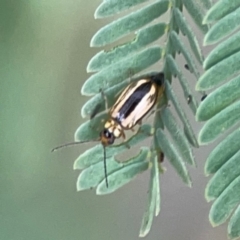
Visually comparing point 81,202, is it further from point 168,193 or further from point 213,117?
point 213,117

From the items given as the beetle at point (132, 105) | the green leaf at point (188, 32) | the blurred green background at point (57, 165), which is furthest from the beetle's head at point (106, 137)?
the blurred green background at point (57, 165)

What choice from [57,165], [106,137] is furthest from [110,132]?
[57,165]

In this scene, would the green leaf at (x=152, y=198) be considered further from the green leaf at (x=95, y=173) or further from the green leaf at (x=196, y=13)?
the green leaf at (x=196, y=13)

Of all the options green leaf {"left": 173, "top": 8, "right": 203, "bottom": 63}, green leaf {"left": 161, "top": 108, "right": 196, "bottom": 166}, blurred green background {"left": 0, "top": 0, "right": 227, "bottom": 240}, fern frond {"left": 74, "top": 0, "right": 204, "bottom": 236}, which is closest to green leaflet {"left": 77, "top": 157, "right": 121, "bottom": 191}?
fern frond {"left": 74, "top": 0, "right": 204, "bottom": 236}

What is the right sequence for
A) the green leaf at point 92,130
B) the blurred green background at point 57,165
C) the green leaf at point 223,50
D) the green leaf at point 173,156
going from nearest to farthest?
the green leaf at point 223,50 < the green leaf at point 173,156 < the green leaf at point 92,130 < the blurred green background at point 57,165

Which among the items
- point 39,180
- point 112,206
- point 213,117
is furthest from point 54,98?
point 213,117

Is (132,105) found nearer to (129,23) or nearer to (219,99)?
(129,23)

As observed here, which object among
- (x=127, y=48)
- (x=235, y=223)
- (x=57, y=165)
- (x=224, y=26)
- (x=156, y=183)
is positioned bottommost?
(x=235, y=223)

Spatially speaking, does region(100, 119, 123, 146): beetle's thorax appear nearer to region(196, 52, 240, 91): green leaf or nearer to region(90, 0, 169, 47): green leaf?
region(90, 0, 169, 47): green leaf
